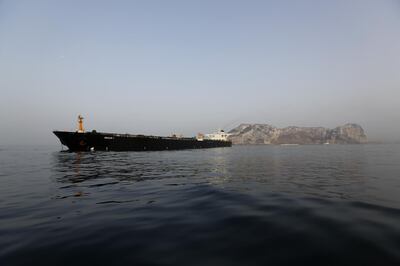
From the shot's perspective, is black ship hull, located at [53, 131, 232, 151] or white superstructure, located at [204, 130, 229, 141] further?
white superstructure, located at [204, 130, 229, 141]

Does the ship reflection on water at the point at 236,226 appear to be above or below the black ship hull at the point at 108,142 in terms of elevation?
below

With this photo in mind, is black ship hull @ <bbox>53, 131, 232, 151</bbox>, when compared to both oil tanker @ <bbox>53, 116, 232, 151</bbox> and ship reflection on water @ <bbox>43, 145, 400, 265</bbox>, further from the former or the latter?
ship reflection on water @ <bbox>43, 145, 400, 265</bbox>

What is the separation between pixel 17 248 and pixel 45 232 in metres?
0.93

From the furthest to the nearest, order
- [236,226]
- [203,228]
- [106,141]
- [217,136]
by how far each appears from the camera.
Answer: [217,136]
[106,141]
[236,226]
[203,228]

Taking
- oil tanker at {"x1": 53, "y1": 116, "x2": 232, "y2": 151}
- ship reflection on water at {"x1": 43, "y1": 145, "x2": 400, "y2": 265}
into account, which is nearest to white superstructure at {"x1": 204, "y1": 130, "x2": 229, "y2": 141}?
oil tanker at {"x1": 53, "y1": 116, "x2": 232, "y2": 151}

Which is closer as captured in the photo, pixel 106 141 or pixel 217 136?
pixel 106 141

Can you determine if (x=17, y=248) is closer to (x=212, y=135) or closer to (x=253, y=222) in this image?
(x=253, y=222)

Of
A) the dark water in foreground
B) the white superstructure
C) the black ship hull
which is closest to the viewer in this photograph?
the dark water in foreground

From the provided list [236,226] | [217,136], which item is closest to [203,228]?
[236,226]

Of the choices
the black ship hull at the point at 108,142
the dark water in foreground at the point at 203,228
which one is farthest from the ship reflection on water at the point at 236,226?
the black ship hull at the point at 108,142

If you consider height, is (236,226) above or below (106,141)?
below

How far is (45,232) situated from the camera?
593cm

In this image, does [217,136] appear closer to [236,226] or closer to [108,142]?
[108,142]

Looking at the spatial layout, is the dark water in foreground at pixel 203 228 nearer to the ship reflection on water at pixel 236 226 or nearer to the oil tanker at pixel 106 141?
the ship reflection on water at pixel 236 226
